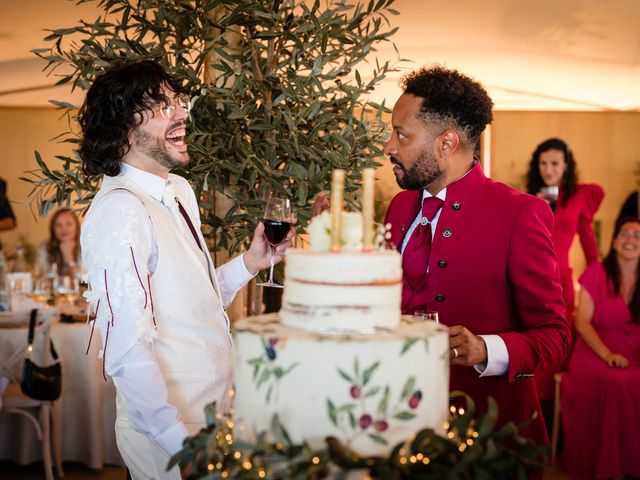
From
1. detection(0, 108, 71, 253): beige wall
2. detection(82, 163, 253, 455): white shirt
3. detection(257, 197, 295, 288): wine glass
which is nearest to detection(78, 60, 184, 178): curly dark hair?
detection(82, 163, 253, 455): white shirt

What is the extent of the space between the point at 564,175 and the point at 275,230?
150 inches

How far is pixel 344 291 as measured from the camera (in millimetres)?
1571

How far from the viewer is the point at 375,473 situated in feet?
4.83

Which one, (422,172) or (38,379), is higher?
(422,172)

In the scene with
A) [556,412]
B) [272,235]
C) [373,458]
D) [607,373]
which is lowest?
[556,412]

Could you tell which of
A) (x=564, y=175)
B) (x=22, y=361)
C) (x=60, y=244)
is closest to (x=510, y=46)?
(x=564, y=175)

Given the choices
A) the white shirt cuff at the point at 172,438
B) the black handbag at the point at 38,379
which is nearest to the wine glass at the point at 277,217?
the white shirt cuff at the point at 172,438

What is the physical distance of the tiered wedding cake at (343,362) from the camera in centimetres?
152

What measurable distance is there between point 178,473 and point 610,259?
3876 millimetres

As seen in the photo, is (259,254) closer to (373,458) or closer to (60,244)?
(373,458)

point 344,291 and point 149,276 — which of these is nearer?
point 344,291

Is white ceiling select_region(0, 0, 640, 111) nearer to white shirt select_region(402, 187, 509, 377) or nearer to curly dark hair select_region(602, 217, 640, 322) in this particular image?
curly dark hair select_region(602, 217, 640, 322)

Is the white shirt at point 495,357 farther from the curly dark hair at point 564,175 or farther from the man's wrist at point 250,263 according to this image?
the curly dark hair at point 564,175

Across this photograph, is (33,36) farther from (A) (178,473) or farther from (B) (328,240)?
(B) (328,240)
